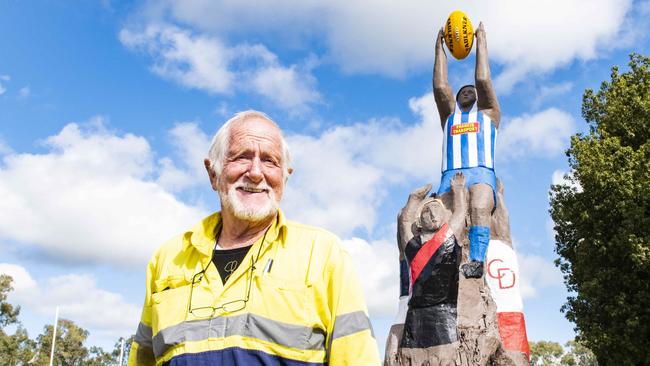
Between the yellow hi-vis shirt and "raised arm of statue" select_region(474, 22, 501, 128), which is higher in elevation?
"raised arm of statue" select_region(474, 22, 501, 128)

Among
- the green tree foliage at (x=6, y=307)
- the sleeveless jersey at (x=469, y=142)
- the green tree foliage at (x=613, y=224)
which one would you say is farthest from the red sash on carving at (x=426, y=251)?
the green tree foliage at (x=6, y=307)

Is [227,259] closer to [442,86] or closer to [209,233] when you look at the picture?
[209,233]

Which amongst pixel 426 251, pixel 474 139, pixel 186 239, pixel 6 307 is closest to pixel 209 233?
pixel 186 239

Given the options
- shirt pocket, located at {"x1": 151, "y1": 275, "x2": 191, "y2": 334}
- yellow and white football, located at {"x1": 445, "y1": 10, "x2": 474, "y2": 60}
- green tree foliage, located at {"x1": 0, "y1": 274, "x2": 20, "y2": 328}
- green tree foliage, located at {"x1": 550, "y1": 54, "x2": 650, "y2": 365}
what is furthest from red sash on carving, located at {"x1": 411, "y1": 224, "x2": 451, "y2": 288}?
green tree foliage, located at {"x1": 0, "y1": 274, "x2": 20, "y2": 328}

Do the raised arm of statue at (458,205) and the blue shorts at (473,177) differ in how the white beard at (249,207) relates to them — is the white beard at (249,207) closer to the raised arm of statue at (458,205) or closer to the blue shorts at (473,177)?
the raised arm of statue at (458,205)

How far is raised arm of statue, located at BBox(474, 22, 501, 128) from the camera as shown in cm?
916

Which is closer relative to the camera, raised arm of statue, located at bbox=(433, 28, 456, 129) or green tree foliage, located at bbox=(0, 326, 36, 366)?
raised arm of statue, located at bbox=(433, 28, 456, 129)

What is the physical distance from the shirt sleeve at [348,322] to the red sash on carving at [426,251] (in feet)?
18.1

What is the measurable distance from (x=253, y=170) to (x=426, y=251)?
217 inches

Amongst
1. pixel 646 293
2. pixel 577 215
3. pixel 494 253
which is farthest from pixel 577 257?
pixel 494 253

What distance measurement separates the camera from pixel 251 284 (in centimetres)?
248

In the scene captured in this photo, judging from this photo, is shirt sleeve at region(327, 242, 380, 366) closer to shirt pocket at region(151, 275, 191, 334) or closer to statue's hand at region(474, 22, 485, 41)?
shirt pocket at region(151, 275, 191, 334)

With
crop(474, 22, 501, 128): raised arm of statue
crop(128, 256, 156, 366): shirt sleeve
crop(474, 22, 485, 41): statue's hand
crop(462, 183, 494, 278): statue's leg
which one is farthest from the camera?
crop(474, 22, 485, 41): statue's hand

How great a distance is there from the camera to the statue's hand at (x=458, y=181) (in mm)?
8570
